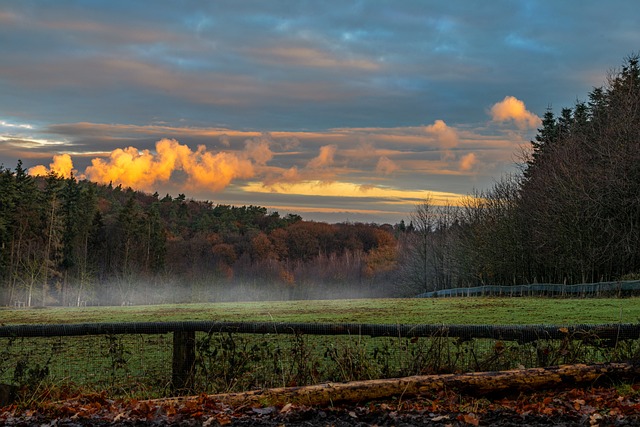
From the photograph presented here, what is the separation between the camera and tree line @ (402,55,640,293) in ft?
122

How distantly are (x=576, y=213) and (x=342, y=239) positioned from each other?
368ft

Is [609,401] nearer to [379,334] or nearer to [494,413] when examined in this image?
[494,413]

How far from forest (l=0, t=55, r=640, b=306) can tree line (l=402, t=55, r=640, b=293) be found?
0.09 meters

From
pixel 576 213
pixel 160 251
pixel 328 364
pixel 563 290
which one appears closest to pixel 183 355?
pixel 328 364

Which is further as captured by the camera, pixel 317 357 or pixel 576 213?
pixel 576 213

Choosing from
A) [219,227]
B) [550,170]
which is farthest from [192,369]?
[219,227]

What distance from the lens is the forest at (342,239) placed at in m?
38.6

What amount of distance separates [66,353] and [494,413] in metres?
8.02

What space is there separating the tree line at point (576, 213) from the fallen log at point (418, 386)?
99.8 feet

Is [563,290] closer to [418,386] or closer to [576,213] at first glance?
[576,213]

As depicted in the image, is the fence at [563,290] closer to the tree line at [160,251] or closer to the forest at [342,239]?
the forest at [342,239]

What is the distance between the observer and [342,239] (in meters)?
150

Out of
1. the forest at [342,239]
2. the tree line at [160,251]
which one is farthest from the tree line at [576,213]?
the tree line at [160,251]

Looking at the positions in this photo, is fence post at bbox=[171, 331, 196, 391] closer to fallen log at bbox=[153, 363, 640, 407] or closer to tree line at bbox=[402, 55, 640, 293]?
fallen log at bbox=[153, 363, 640, 407]
